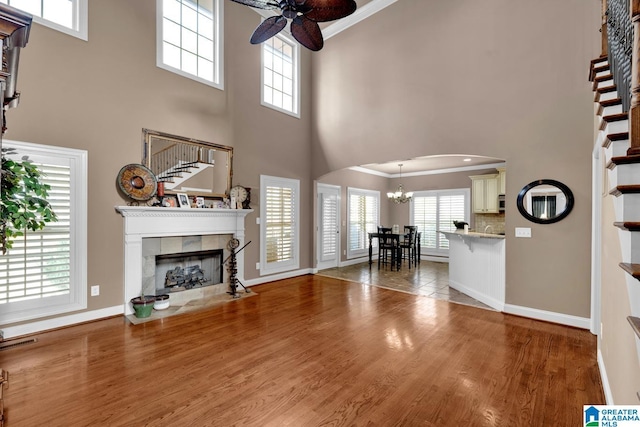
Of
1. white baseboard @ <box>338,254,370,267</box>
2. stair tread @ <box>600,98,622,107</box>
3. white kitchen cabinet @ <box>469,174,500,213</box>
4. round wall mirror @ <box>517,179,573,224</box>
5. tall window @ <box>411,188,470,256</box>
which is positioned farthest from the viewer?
tall window @ <box>411,188,470,256</box>

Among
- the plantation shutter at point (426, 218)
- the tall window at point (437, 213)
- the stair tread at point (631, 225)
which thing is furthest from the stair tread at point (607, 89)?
the plantation shutter at point (426, 218)

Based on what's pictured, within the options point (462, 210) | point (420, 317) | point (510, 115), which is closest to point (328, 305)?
point (420, 317)

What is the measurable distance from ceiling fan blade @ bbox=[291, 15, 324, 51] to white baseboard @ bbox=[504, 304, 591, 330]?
4197 millimetres

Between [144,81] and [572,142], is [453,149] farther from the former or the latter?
[144,81]

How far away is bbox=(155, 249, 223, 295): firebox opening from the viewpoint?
4531mm

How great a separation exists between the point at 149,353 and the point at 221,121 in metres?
3.74

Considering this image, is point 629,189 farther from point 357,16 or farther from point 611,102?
point 357,16

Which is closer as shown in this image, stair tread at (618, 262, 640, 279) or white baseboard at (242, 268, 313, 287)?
stair tread at (618, 262, 640, 279)

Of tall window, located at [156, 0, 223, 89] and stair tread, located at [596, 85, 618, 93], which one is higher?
tall window, located at [156, 0, 223, 89]

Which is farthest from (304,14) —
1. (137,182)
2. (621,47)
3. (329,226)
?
(329,226)

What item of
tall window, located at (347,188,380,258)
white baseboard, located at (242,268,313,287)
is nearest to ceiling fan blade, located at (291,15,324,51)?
white baseboard, located at (242,268,313,287)

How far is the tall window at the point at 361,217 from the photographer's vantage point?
810cm

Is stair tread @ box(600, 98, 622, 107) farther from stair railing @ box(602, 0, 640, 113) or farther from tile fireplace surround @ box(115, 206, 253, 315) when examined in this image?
tile fireplace surround @ box(115, 206, 253, 315)

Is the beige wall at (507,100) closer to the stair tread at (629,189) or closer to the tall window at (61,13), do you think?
the stair tread at (629,189)
